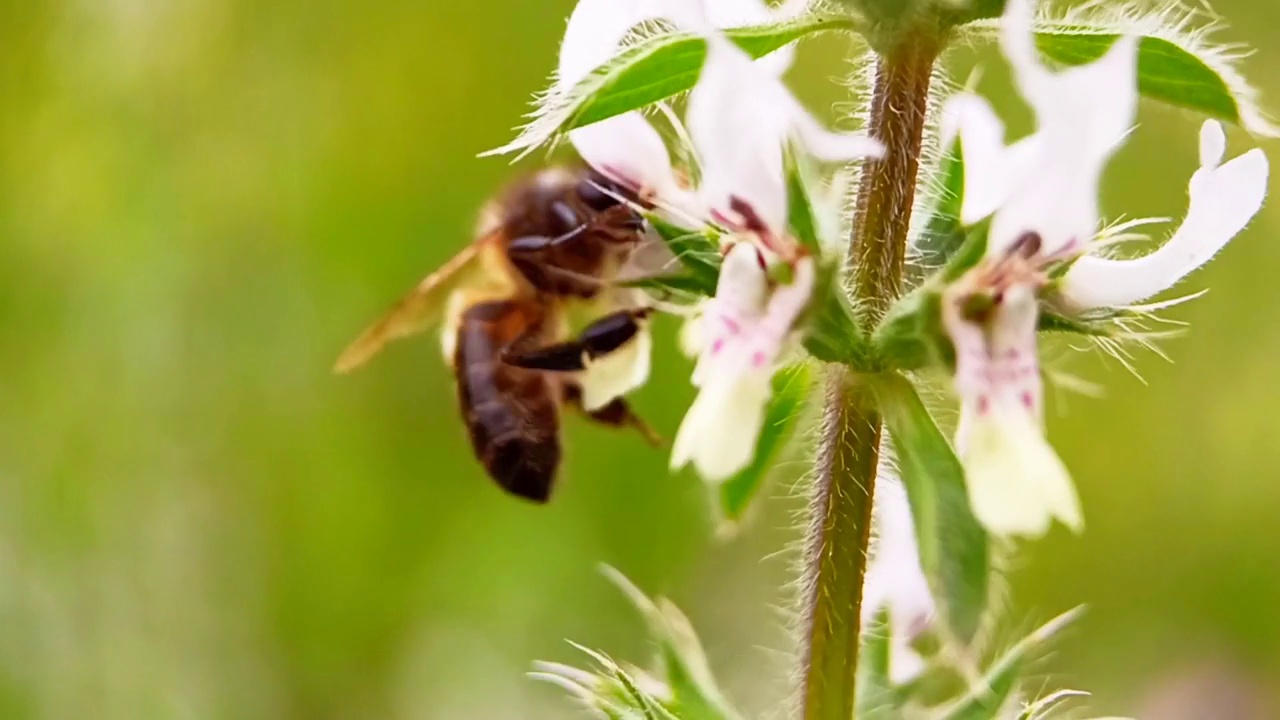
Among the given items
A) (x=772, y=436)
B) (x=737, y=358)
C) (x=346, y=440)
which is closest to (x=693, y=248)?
(x=737, y=358)

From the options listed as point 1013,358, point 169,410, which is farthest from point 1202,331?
point 1013,358

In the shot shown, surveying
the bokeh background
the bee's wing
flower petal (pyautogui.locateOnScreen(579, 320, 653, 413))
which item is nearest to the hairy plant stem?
flower petal (pyautogui.locateOnScreen(579, 320, 653, 413))

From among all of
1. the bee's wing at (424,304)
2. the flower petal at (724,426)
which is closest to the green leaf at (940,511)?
the flower petal at (724,426)

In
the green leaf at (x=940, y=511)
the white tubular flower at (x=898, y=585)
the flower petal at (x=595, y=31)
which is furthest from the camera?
the white tubular flower at (x=898, y=585)

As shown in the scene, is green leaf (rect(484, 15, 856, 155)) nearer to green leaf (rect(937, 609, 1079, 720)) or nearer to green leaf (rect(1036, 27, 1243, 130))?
green leaf (rect(1036, 27, 1243, 130))

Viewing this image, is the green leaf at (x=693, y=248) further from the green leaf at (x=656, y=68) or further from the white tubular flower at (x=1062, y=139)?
the white tubular flower at (x=1062, y=139)

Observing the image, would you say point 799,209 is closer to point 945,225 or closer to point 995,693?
point 945,225
